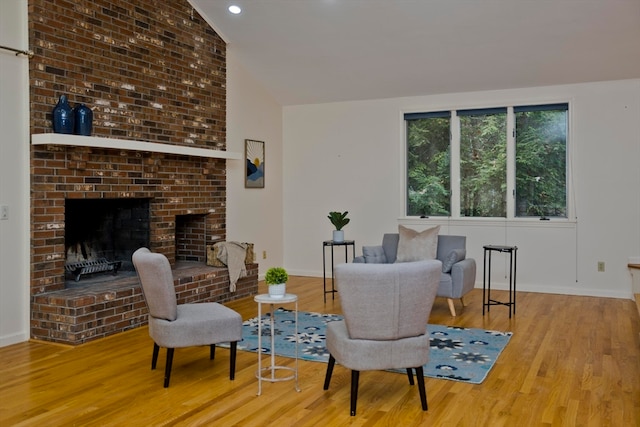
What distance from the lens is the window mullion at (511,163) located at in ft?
23.1

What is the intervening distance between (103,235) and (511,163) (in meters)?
4.85

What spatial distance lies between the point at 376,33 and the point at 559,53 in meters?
1.97

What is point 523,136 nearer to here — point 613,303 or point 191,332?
point 613,303

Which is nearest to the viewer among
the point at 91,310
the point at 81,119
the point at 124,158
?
the point at 91,310

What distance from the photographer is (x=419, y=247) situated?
19.9 feet

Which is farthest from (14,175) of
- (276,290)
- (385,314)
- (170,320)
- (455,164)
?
(455,164)

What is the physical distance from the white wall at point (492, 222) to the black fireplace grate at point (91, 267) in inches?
120

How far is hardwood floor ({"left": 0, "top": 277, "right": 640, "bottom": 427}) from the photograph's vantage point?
310 centimetres

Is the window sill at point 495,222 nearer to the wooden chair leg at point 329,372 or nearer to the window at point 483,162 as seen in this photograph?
the window at point 483,162

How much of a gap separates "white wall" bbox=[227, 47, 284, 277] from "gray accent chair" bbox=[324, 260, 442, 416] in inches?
164

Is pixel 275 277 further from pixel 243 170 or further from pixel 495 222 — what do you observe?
pixel 495 222

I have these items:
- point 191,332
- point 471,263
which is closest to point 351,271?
point 191,332

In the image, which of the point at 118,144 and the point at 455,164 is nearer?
the point at 118,144

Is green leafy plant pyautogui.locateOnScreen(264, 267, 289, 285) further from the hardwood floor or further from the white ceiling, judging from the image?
the white ceiling
